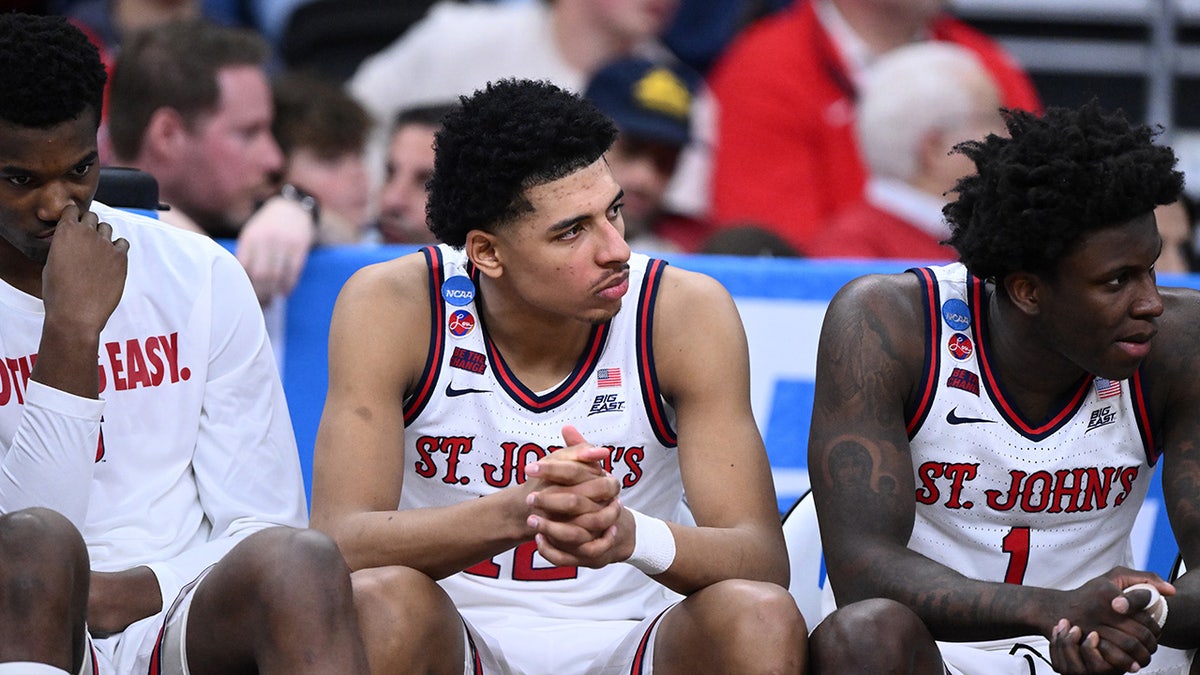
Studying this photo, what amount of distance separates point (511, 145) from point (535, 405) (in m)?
0.60

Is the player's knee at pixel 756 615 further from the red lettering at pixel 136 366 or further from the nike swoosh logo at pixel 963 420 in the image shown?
the red lettering at pixel 136 366

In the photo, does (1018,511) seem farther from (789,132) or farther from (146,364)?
(789,132)

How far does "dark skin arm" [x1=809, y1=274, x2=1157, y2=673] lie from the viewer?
3383 millimetres

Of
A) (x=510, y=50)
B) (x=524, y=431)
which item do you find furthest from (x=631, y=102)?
(x=524, y=431)

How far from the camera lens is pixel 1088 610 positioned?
324 cm

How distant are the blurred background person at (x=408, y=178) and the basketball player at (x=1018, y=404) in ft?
9.77

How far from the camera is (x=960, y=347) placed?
387 centimetres

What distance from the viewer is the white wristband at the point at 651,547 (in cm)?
344

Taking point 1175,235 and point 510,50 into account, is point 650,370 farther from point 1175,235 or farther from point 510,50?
point 510,50

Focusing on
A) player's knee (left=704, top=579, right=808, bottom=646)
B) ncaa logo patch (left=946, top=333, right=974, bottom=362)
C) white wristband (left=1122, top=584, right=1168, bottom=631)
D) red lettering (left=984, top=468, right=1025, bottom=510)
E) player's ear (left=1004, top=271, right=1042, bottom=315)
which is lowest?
player's knee (left=704, top=579, right=808, bottom=646)

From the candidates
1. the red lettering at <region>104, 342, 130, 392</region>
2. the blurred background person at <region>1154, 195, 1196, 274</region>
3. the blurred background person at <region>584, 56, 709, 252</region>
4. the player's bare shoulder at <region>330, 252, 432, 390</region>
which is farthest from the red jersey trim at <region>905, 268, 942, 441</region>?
the blurred background person at <region>584, 56, 709, 252</region>

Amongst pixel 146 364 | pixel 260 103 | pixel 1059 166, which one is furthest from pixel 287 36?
pixel 1059 166

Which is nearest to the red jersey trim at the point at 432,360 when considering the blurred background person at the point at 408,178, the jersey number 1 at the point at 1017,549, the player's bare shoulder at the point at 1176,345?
the jersey number 1 at the point at 1017,549

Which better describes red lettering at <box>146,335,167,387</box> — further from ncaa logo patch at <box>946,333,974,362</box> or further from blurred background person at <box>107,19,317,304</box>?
blurred background person at <box>107,19,317,304</box>
